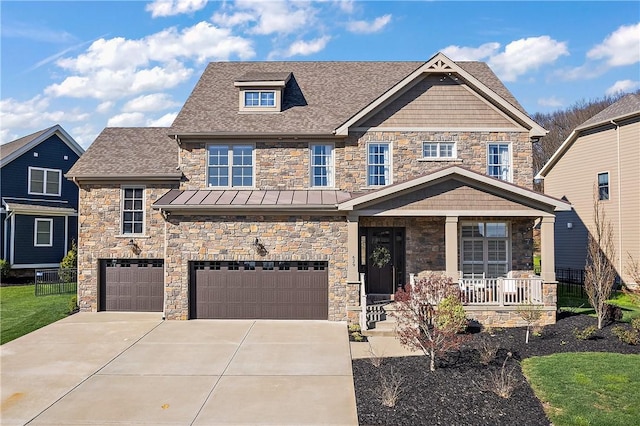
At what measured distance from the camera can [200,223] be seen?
15.4m

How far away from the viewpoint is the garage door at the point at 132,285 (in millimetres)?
16406

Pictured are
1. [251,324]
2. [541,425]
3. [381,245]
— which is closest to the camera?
[541,425]

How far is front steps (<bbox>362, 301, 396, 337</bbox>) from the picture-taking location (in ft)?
43.6

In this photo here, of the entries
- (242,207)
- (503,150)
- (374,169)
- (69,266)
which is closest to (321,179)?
(374,169)

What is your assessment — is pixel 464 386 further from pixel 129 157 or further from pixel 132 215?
pixel 129 157

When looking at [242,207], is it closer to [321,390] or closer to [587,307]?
[321,390]

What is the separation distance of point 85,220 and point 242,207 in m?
6.30

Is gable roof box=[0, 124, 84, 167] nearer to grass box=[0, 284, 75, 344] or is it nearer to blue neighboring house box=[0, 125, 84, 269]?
blue neighboring house box=[0, 125, 84, 269]

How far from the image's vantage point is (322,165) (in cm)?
1645

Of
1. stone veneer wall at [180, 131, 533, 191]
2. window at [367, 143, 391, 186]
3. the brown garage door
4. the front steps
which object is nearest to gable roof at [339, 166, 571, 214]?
stone veneer wall at [180, 131, 533, 191]

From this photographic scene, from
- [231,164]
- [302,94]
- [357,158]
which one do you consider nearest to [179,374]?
[231,164]

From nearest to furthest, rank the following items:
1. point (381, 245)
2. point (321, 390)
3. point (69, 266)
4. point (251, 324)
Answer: point (321, 390)
point (251, 324)
point (381, 245)
point (69, 266)

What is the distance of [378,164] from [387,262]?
351 cm

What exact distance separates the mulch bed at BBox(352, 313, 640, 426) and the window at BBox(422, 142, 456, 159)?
21.8ft
